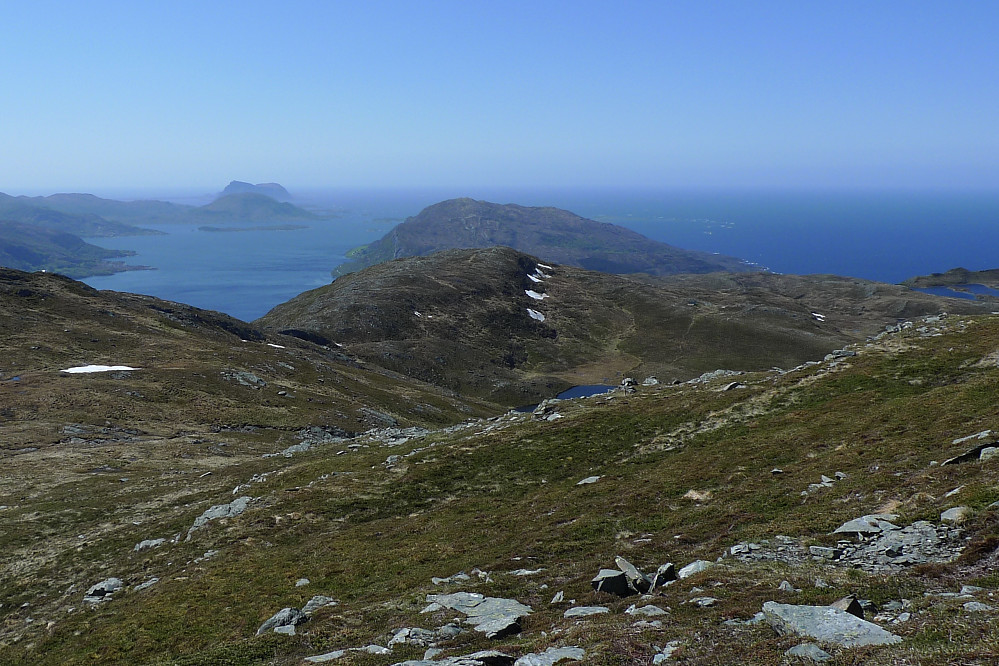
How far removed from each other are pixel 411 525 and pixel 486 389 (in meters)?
128

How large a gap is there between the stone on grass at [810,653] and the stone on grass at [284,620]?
16814 mm

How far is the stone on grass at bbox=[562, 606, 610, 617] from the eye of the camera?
1609 cm

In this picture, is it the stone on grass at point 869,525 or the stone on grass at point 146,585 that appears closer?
the stone on grass at point 869,525

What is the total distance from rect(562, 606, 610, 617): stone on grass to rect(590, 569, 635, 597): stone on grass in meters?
1.58

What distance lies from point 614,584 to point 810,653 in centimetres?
809

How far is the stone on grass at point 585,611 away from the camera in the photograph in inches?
634

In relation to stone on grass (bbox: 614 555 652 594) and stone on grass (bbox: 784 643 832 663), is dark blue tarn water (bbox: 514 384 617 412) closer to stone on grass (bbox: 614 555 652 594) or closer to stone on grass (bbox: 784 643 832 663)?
stone on grass (bbox: 614 555 652 594)

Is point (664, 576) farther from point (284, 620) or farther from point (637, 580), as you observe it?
point (284, 620)

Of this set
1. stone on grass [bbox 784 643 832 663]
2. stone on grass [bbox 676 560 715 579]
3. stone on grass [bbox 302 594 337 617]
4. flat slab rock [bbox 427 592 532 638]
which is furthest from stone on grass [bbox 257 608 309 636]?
stone on grass [bbox 784 643 832 663]

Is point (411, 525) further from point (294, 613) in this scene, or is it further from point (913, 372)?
point (913, 372)

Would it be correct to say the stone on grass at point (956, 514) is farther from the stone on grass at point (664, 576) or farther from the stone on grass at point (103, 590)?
the stone on grass at point (103, 590)

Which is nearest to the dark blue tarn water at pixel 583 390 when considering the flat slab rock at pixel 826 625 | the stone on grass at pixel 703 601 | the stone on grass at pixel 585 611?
the stone on grass at pixel 585 611

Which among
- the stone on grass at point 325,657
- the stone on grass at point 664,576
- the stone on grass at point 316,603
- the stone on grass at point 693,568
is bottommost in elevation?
the stone on grass at point 316,603

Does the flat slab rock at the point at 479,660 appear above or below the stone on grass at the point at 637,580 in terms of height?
above
